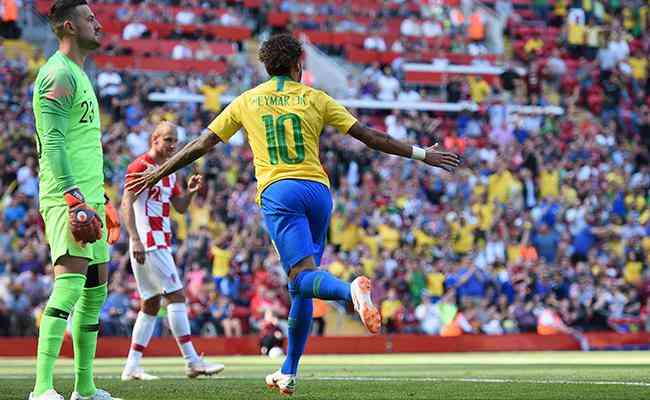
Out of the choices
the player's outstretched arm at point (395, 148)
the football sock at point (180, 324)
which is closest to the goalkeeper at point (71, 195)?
the player's outstretched arm at point (395, 148)

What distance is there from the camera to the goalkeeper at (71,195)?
785cm

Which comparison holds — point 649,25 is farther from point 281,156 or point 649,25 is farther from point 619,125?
point 281,156

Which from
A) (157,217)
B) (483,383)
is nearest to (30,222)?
(157,217)

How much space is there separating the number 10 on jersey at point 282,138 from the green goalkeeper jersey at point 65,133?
3.90ft

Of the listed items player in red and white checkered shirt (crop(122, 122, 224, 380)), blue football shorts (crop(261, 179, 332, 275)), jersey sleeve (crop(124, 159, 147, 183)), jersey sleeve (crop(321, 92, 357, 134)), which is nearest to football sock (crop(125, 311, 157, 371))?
player in red and white checkered shirt (crop(122, 122, 224, 380))

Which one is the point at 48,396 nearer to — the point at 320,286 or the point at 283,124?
the point at 320,286

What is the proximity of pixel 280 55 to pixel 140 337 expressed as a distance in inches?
182

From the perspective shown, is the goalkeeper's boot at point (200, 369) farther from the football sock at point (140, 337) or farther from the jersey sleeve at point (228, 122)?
the jersey sleeve at point (228, 122)

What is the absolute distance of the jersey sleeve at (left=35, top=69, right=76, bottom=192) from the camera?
7.86m

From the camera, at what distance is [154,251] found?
41.3 feet

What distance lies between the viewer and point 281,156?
8.67 m

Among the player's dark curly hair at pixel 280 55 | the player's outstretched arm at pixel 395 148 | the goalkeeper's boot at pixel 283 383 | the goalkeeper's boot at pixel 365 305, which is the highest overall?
the player's dark curly hair at pixel 280 55

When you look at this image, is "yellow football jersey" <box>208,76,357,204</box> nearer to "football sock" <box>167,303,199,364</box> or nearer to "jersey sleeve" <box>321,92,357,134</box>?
"jersey sleeve" <box>321,92,357,134</box>

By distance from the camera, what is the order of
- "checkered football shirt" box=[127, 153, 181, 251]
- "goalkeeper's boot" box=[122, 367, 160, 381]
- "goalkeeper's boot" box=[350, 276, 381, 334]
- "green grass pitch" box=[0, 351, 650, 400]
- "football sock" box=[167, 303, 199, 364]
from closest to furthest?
"goalkeeper's boot" box=[350, 276, 381, 334] < "green grass pitch" box=[0, 351, 650, 400] < "goalkeeper's boot" box=[122, 367, 160, 381] < "football sock" box=[167, 303, 199, 364] < "checkered football shirt" box=[127, 153, 181, 251]
